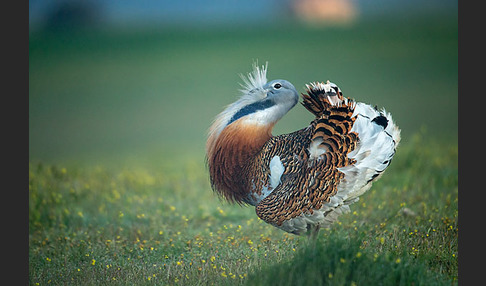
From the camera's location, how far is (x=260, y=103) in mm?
3938

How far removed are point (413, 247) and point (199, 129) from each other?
213 inches

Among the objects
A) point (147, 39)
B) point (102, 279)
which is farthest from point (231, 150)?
point (147, 39)

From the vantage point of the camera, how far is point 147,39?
9.24 meters

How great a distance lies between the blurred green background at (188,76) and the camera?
7.76 m

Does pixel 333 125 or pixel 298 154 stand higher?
pixel 333 125

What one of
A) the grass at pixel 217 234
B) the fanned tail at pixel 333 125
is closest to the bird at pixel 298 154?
the fanned tail at pixel 333 125

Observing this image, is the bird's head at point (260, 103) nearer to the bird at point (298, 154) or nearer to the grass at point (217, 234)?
the bird at point (298, 154)

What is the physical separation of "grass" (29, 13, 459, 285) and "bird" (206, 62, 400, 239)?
273 millimetres

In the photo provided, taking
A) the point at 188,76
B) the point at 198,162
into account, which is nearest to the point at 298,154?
the point at 198,162

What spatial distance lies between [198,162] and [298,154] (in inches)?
151

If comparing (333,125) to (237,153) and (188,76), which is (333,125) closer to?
(237,153)

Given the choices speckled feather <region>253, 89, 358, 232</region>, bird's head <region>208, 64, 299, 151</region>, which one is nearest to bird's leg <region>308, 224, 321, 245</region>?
speckled feather <region>253, 89, 358, 232</region>

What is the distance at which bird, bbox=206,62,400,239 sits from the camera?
355cm

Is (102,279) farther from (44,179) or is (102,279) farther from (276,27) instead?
(276,27)
